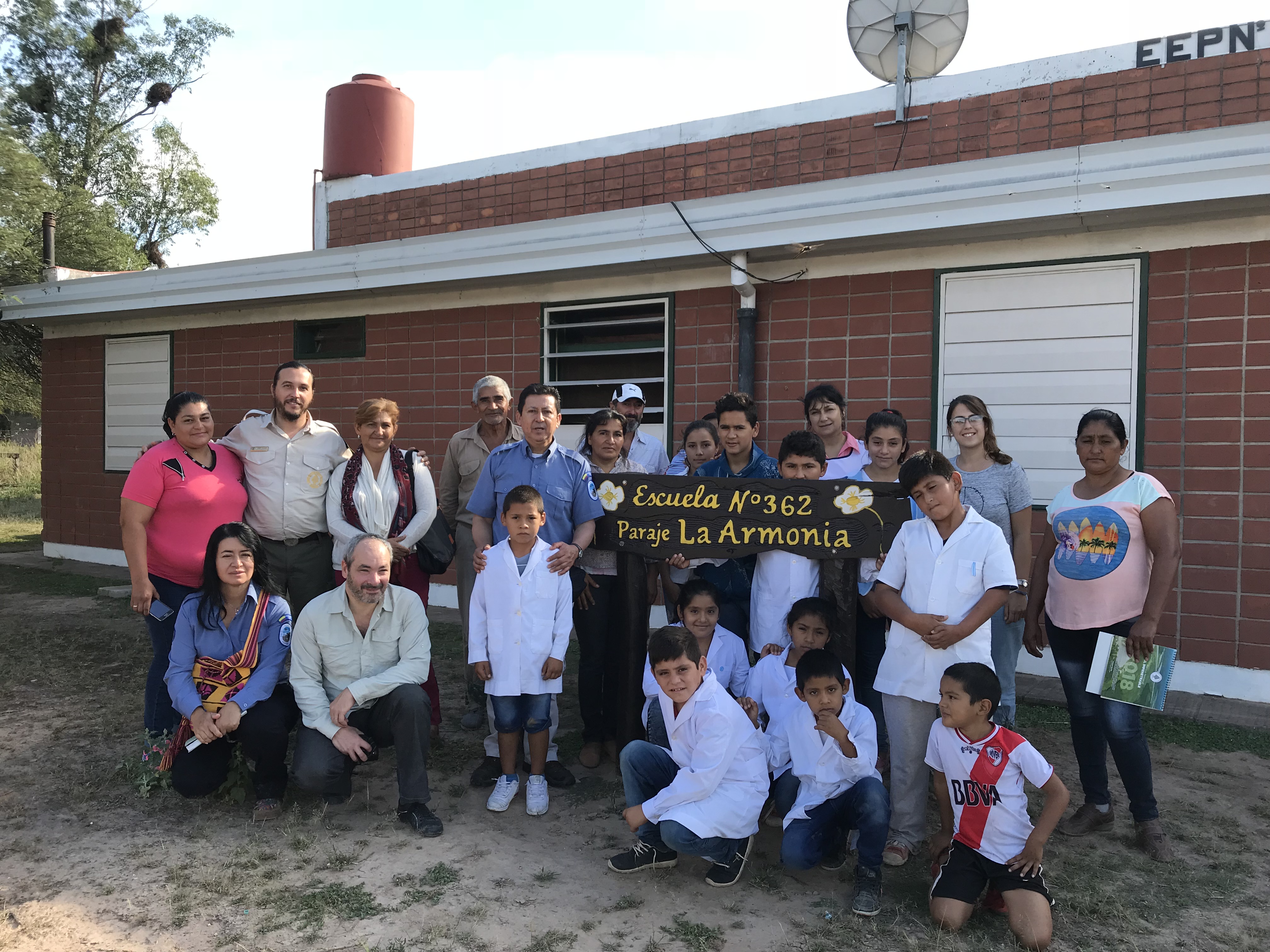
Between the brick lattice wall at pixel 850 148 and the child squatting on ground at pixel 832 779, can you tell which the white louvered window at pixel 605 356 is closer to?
the brick lattice wall at pixel 850 148

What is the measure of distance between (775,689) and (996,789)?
88 cm

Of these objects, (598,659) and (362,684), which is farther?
(598,659)

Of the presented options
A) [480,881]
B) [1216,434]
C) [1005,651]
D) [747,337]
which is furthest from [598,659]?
[1216,434]

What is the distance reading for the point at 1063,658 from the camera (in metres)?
3.56

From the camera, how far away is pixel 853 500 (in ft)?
12.1

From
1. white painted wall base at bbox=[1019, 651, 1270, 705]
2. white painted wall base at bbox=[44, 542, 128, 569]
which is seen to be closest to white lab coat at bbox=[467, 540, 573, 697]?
white painted wall base at bbox=[1019, 651, 1270, 705]

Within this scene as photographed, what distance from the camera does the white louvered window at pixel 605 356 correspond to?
7012 mm

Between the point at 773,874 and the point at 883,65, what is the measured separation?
5.74m

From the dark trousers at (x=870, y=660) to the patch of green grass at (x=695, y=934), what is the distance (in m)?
1.37

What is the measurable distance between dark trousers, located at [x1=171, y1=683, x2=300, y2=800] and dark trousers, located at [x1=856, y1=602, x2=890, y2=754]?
244 cm

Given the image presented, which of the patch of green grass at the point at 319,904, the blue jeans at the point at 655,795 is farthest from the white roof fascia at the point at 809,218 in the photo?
the patch of green grass at the point at 319,904

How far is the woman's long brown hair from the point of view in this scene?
13.1ft

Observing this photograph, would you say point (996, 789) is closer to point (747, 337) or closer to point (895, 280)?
point (895, 280)

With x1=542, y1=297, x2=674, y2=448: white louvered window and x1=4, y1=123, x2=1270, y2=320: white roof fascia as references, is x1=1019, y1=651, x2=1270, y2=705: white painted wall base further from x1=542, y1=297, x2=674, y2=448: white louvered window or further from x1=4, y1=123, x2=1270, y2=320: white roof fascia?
x1=542, y1=297, x2=674, y2=448: white louvered window
